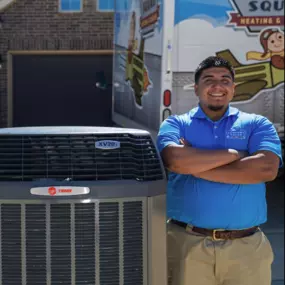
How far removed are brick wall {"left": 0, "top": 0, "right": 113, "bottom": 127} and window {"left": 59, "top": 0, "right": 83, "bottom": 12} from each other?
90 mm

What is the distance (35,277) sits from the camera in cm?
278

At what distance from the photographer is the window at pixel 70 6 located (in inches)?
438

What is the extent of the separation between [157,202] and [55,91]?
9.05 metres

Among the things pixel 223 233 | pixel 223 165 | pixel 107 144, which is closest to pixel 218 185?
pixel 223 165

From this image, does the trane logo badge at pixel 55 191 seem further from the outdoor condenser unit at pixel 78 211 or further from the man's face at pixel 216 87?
the man's face at pixel 216 87

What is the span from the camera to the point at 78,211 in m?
2.74

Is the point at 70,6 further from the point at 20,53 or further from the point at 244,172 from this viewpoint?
the point at 244,172

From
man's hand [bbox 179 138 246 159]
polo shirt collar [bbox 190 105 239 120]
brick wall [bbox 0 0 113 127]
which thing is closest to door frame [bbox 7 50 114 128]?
brick wall [bbox 0 0 113 127]

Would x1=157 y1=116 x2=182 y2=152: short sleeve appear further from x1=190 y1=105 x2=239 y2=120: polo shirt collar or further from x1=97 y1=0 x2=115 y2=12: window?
x1=97 y1=0 x2=115 y2=12: window

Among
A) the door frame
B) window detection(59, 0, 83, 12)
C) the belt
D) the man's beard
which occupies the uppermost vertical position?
window detection(59, 0, 83, 12)

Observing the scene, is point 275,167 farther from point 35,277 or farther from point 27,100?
point 27,100

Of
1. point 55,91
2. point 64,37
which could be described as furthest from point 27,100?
point 64,37

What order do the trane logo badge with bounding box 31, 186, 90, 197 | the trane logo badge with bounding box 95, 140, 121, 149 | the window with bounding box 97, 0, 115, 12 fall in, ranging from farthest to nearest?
the window with bounding box 97, 0, 115, 12 → the trane logo badge with bounding box 95, 140, 121, 149 → the trane logo badge with bounding box 31, 186, 90, 197

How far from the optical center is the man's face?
3.25 metres
